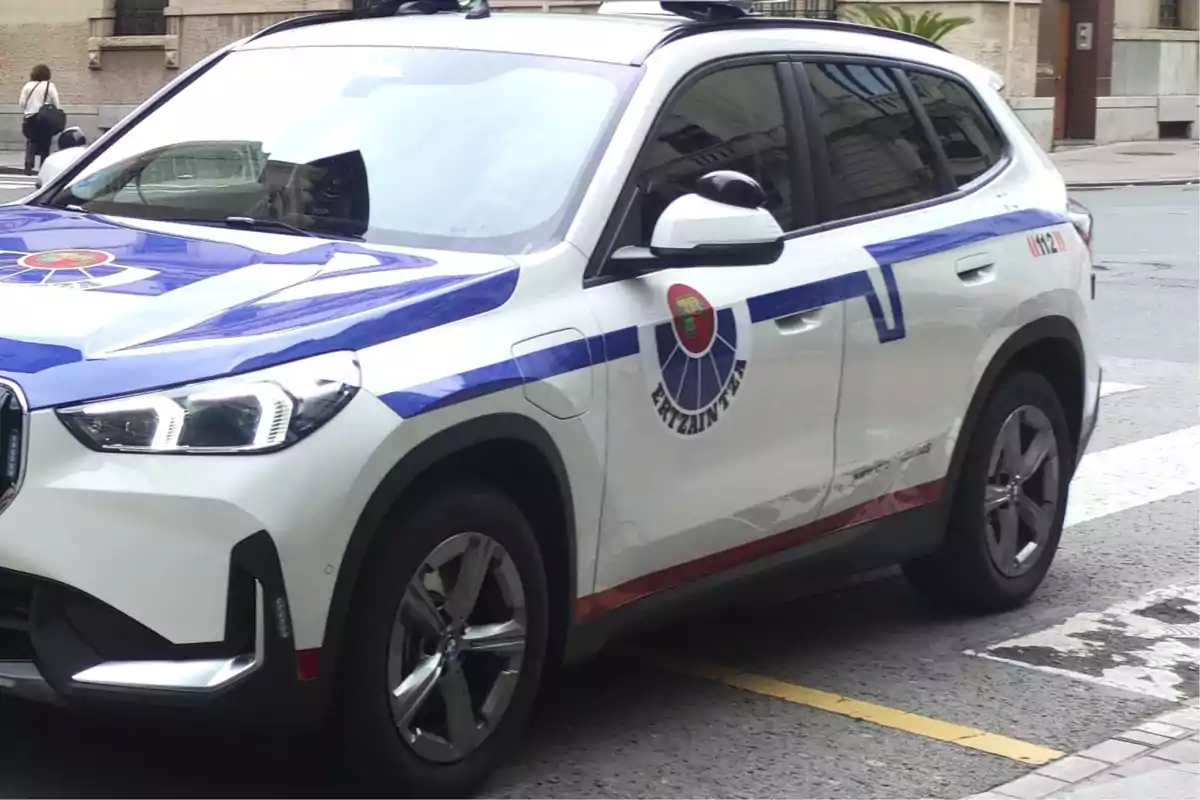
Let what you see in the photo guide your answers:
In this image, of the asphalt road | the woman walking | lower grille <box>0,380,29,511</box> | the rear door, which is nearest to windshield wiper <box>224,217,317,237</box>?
lower grille <box>0,380,29,511</box>

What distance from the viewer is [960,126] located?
6238 millimetres

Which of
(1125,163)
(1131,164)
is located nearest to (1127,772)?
Result: (1131,164)

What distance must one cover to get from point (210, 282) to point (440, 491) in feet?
2.27

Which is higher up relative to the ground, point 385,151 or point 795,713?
point 385,151

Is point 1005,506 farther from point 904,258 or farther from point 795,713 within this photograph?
point 795,713

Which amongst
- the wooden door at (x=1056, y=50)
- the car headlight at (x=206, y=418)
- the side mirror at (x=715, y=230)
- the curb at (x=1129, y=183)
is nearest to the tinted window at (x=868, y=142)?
the side mirror at (x=715, y=230)

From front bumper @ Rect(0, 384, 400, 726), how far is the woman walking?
82.6ft

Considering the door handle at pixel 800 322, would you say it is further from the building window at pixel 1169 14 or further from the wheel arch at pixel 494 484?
the building window at pixel 1169 14

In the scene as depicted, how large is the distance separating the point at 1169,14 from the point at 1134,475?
101ft

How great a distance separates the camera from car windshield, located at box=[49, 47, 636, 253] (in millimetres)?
4727

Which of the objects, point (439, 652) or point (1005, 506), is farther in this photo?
point (1005, 506)

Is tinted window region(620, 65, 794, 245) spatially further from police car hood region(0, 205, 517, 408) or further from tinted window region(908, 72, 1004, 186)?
tinted window region(908, 72, 1004, 186)

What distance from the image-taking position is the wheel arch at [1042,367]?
589cm

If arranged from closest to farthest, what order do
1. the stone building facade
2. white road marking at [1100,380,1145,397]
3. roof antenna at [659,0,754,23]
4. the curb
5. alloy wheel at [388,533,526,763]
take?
alloy wheel at [388,533,526,763] → roof antenna at [659,0,754,23] → white road marking at [1100,380,1145,397] → the curb → the stone building facade
